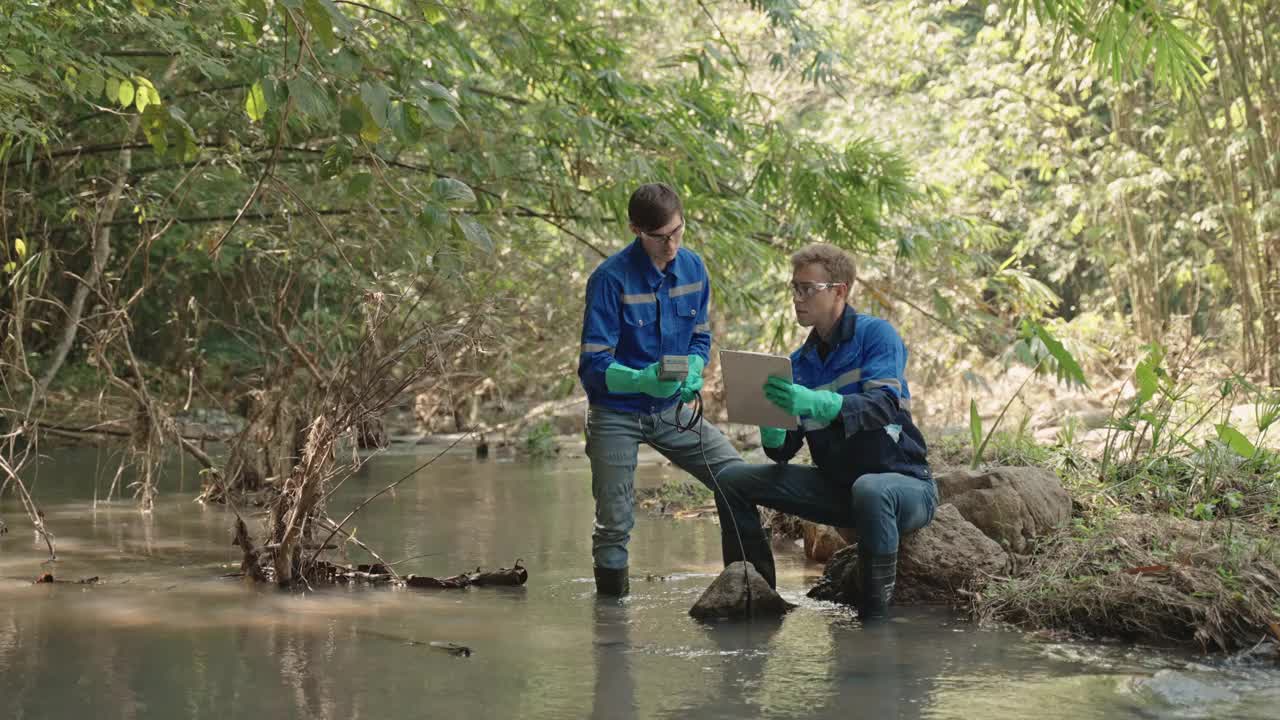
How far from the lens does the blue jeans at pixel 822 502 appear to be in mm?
5363

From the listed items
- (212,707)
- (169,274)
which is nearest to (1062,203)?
(169,274)

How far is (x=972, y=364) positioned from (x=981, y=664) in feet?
41.5

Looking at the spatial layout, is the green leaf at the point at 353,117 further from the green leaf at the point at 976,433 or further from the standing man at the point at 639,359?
the green leaf at the point at 976,433

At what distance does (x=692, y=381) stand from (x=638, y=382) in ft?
0.80

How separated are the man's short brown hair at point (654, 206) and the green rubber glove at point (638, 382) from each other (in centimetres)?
63

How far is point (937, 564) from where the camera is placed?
5879 millimetres

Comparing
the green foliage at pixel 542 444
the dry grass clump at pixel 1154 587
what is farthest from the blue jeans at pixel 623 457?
the green foliage at pixel 542 444

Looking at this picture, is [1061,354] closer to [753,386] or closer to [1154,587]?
[1154,587]

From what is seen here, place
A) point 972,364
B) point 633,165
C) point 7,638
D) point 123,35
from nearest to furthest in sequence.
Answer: point 7,638 < point 633,165 < point 123,35 < point 972,364

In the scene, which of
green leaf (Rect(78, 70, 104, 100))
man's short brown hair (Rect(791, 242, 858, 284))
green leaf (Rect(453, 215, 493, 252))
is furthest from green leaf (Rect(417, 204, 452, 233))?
Answer: green leaf (Rect(78, 70, 104, 100))

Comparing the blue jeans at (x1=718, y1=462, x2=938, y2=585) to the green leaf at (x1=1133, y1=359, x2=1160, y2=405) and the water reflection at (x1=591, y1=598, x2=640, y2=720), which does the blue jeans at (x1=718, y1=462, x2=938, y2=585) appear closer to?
the water reflection at (x1=591, y1=598, x2=640, y2=720)

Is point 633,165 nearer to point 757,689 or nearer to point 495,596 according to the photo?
point 495,596

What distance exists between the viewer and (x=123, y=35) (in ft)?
29.0

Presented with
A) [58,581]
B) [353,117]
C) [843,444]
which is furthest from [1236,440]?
[58,581]
